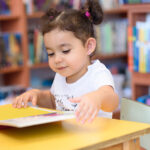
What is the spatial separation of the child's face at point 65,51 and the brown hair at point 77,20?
0.02m

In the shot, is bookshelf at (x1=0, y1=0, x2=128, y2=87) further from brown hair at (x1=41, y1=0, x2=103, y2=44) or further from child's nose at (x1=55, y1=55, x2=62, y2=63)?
child's nose at (x1=55, y1=55, x2=62, y2=63)

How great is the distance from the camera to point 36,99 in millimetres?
1359

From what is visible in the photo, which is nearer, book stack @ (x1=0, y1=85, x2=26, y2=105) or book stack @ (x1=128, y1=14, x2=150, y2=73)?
book stack @ (x1=128, y1=14, x2=150, y2=73)

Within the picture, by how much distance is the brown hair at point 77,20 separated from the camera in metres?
1.33

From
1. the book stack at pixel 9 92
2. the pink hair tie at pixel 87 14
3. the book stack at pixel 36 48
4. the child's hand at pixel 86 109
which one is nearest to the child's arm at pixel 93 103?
the child's hand at pixel 86 109

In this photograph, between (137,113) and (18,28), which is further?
(18,28)

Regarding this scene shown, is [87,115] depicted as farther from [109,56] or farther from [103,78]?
[109,56]

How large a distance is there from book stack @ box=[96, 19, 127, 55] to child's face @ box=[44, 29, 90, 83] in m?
2.84

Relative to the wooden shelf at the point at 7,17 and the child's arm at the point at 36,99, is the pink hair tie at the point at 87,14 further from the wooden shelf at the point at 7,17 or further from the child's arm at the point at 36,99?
the wooden shelf at the point at 7,17

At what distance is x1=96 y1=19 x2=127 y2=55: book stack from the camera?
4.20 meters

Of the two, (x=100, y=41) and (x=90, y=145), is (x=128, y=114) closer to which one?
(x=90, y=145)

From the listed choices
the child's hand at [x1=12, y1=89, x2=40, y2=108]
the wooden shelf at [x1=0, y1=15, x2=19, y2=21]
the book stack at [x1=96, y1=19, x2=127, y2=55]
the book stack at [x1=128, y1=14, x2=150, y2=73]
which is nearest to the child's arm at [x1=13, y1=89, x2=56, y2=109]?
the child's hand at [x1=12, y1=89, x2=40, y2=108]

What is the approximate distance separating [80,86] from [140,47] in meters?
1.31

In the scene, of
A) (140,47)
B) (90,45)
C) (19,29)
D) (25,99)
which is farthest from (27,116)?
(19,29)
